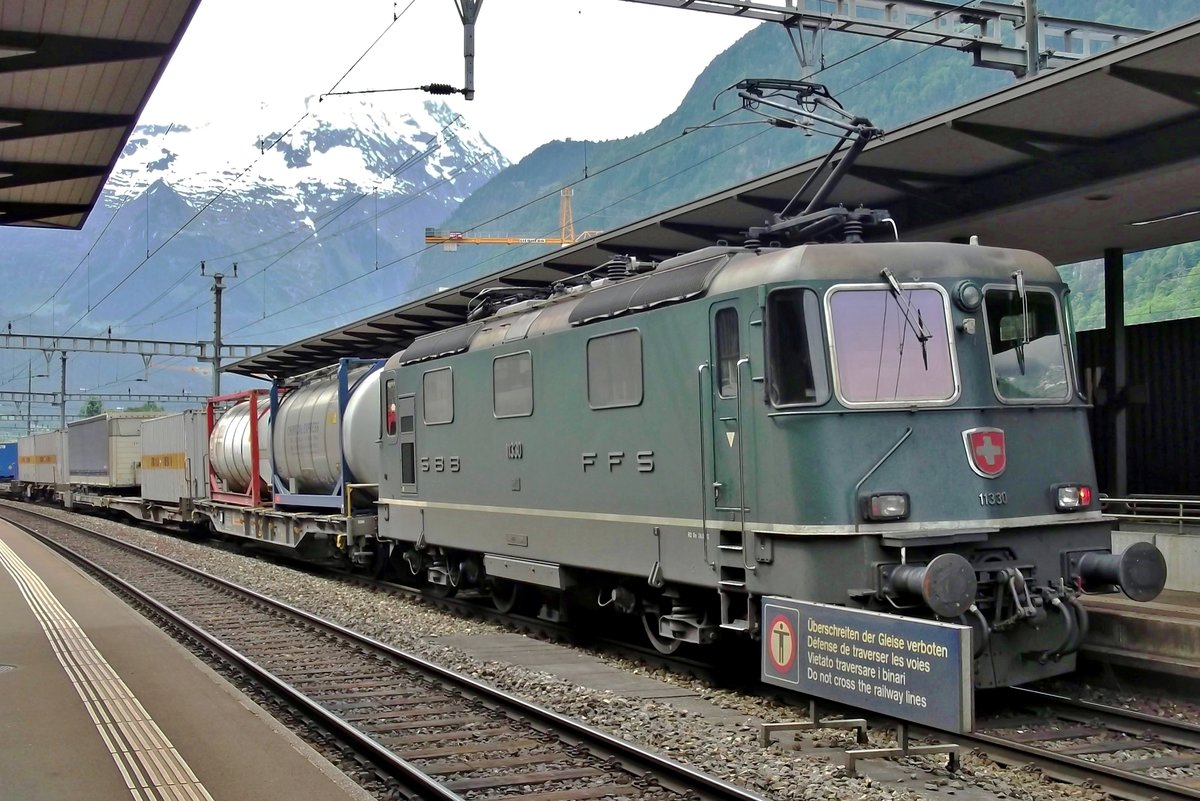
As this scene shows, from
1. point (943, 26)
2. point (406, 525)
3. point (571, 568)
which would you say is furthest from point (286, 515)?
point (943, 26)

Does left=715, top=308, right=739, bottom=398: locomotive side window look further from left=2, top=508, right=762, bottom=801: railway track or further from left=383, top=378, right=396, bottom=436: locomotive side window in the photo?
left=383, top=378, right=396, bottom=436: locomotive side window

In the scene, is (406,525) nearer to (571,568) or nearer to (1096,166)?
(571,568)

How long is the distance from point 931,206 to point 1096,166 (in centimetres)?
240

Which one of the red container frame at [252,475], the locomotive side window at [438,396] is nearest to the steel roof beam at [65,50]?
the locomotive side window at [438,396]

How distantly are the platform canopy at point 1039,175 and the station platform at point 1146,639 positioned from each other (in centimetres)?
460

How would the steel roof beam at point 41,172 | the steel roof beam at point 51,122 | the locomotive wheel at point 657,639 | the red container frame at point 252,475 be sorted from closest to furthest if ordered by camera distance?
1. the locomotive wheel at point 657,639
2. the steel roof beam at point 51,122
3. the steel roof beam at point 41,172
4. the red container frame at point 252,475

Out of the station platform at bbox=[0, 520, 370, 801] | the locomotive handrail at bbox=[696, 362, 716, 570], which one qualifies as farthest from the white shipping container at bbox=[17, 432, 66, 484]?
the locomotive handrail at bbox=[696, 362, 716, 570]

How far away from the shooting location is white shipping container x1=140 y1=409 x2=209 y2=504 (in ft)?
92.9

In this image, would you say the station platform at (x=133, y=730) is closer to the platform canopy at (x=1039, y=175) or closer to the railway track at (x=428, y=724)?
the railway track at (x=428, y=724)

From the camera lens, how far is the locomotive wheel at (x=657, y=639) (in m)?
11.0

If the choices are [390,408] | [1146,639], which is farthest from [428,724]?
[390,408]

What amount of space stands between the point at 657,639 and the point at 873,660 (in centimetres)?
413

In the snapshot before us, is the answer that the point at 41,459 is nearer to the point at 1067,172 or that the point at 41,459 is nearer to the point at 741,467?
the point at 1067,172

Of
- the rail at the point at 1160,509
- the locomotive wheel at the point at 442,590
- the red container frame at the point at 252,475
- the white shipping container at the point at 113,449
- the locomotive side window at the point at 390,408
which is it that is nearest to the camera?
the rail at the point at 1160,509
